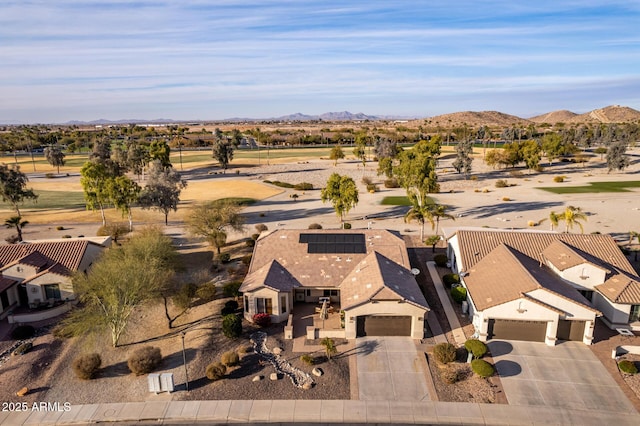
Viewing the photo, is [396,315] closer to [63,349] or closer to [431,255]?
[431,255]

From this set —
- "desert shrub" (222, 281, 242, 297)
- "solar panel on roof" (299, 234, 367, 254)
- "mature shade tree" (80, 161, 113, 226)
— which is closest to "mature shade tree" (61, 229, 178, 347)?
"desert shrub" (222, 281, 242, 297)

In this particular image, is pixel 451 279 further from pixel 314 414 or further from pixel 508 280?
pixel 314 414

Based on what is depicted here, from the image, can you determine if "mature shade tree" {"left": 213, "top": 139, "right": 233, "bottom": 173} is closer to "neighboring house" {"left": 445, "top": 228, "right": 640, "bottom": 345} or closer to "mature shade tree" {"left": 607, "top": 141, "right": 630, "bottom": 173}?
"neighboring house" {"left": 445, "top": 228, "right": 640, "bottom": 345}

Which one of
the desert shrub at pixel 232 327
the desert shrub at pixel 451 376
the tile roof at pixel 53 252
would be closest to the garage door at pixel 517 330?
the desert shrub at pixel 451 376

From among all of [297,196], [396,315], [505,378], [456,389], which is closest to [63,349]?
[396,315]

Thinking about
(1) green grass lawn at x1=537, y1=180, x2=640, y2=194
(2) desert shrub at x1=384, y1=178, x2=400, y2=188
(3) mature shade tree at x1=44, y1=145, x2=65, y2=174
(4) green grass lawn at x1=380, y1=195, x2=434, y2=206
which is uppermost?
(3) mature shade tree at x1=44, y1=145, x2=65, y2=174

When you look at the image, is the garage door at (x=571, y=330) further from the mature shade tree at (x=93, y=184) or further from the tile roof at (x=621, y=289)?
the mature shade tree at (x=93, y=184)

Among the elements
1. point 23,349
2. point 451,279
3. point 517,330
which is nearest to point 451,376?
point 517,330
